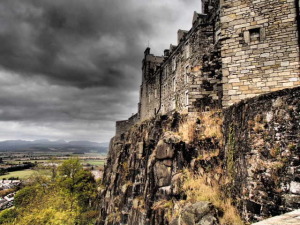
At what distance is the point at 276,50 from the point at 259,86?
2.07 meters

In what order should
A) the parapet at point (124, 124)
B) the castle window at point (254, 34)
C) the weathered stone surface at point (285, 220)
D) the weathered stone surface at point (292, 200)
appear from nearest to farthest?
the weathered stone surface at point (285, 220)
the weathered stone surface at point (292, 200)
the castle window at point (254, 34)
the parapet at point (124, 124)

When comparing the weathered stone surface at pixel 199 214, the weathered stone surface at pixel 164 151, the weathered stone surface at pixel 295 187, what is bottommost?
the weathered stone surface at pixel 199 214

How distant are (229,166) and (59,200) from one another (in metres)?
28.6

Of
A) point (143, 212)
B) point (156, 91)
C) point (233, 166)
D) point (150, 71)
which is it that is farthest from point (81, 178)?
point (233, 166)

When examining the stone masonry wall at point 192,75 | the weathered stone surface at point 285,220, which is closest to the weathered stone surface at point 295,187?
the weathered stone surface at point 285,220

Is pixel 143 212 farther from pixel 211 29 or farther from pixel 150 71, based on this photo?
pixel 150 71

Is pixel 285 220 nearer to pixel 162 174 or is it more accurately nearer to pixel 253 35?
pixel 162 174

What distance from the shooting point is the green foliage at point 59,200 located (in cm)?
2430

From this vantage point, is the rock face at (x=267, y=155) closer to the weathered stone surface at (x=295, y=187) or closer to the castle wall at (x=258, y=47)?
the weathered stone surface at (x=295, y=187)

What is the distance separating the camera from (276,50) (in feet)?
35.6

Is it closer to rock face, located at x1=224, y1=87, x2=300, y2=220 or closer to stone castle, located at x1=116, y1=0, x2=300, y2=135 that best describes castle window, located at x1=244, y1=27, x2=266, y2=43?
stone castle, located at x1=116, y1=0, x2=300, y2=135

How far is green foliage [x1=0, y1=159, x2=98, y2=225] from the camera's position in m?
24.3

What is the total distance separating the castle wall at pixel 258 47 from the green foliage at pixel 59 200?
24.7m

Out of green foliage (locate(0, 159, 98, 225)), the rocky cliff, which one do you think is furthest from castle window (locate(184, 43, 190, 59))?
green foliage (locate(0, 159, 98, 225))
